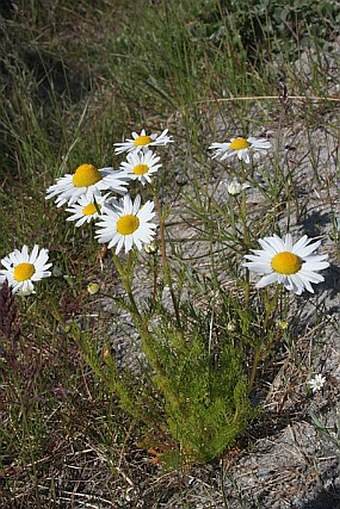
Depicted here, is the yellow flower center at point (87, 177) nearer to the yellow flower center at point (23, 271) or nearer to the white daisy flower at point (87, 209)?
the white daisy flower at point (87, 209)

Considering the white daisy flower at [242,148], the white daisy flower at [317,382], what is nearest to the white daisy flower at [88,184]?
the white daisy flower at [242,148]

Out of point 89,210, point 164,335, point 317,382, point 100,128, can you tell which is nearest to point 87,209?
point 89,210

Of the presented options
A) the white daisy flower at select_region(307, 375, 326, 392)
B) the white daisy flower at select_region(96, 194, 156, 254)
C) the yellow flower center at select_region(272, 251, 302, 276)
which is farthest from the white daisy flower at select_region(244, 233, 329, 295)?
the white daisy flower at select_region(307, 375, 326, 392)

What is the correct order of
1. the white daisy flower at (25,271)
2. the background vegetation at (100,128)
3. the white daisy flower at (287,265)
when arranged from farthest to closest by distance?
the background vegetation at (100,128), the white daisy flower at (25,271), the white daisy flower at (287,265)

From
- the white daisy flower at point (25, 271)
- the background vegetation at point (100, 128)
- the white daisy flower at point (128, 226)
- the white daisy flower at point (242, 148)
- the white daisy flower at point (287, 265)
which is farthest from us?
the background vegetation at point (100, 128)

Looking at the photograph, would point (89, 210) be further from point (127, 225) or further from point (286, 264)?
point (286, 264)

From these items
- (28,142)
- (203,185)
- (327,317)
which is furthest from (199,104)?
(327,317)

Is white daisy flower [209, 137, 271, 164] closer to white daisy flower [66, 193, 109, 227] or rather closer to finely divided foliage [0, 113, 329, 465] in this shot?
finely divided foliage [0, 113, 329, 465]

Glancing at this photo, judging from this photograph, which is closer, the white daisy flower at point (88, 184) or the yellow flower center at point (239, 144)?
the white daisy flower at point (88, 184)
